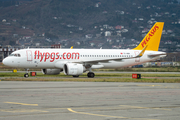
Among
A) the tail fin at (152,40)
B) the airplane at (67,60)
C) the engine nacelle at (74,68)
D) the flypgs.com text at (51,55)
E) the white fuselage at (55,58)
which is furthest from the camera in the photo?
the tail fin at (152,40)

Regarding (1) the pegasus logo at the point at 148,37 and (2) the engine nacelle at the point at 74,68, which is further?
(1) the pegasus logo at the point at 148,37

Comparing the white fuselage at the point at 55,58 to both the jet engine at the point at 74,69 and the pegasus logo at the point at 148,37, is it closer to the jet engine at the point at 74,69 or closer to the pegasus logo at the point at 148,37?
the jet engine at the point at 74,69

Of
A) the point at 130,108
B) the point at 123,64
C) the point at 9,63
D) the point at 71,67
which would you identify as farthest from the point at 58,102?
the point at 123,64

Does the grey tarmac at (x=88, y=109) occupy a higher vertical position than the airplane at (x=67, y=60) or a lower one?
lower

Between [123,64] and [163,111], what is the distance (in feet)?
116

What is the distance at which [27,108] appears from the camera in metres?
15.0

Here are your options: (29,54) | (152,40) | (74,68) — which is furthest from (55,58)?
(152,40)

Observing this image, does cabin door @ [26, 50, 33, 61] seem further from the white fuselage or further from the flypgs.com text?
the flypgs.com text

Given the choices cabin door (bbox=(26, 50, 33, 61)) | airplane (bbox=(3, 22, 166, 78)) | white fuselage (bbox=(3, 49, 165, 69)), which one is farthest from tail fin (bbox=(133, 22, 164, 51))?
cabin door (bbox=(26, 50, 33, 61))

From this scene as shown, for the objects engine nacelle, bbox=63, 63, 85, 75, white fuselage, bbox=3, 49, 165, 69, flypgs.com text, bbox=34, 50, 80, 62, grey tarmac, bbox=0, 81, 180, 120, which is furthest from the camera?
flypgs.com text, bbox=34, 50, 80, 62

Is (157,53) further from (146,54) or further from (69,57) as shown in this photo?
(69,57)

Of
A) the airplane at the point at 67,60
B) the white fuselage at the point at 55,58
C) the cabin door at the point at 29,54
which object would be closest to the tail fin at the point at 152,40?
the airplane at the point at 67,60

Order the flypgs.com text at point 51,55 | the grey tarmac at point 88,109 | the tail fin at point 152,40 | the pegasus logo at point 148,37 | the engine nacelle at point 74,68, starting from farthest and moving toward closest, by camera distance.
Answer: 1. the pegasus logo at point 148,37
2. the tail fin at point 152,40
3. the flypgs.com text at point 51,55
4. the engine nacelle at point 74,68
5. the grey tarmac at point 88,109

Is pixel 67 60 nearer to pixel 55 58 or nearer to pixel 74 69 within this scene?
pixel 55 58
